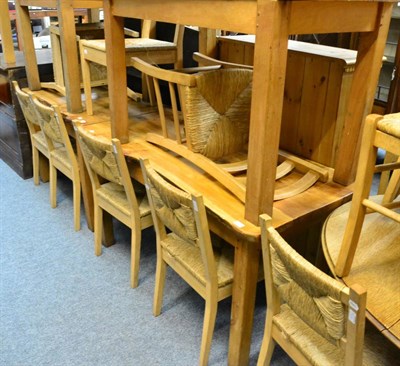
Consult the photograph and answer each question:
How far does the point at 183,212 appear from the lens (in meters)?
1.53

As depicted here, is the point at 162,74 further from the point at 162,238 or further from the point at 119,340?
the point at 119,340

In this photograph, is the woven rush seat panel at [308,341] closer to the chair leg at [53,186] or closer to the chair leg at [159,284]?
the chair leg at [159,284]

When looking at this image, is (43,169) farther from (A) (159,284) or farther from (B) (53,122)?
(A) (159,284)

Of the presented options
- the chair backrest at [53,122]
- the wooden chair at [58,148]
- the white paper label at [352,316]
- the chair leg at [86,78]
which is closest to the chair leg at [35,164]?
the wooden chair at [58,148]

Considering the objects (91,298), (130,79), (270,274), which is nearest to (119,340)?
(91,298)

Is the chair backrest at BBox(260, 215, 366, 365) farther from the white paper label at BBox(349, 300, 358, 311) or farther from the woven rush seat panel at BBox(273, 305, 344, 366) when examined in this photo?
the woven rush seat panel at BBox(273, 305, 344, 366)

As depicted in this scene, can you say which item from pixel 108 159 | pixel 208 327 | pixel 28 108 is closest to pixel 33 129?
pixel 28 108

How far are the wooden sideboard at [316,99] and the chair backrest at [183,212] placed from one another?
0.73m

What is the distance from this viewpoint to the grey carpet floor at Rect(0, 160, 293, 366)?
6.02 ft

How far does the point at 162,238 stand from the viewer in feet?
6.20

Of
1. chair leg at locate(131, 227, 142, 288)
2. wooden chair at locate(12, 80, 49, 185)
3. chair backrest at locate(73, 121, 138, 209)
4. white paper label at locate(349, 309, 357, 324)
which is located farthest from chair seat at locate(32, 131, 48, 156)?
white paper label at locate(349, 309, 357, 324)

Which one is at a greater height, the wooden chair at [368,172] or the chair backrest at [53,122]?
the wooden chair at [368,172]

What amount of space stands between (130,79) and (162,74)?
202cm

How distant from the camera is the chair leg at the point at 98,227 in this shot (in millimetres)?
2410
